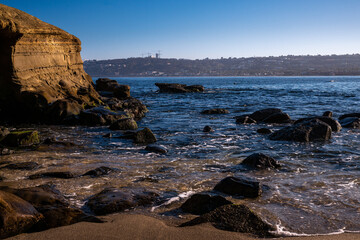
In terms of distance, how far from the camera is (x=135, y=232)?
3.62 m

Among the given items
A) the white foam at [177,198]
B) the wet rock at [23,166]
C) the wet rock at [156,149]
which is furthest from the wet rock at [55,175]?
the wet rock at [156,149]

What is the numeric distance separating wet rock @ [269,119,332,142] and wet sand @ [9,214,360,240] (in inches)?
281

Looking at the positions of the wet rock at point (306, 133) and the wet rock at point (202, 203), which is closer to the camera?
the wet rock at point (202, 203)

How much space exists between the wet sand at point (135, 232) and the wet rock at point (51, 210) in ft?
0.53

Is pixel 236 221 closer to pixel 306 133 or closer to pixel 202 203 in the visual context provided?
pixel 202 203

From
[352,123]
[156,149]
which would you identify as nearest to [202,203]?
[156,149]

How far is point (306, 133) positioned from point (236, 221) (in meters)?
7.68

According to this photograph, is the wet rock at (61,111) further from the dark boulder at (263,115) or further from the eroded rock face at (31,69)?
the dark boulder at (263,115)

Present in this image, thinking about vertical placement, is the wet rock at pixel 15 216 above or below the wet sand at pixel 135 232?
above

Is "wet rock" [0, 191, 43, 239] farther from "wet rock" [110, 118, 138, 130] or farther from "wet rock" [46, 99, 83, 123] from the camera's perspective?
"wet rock" [46, 99, 83, 123]

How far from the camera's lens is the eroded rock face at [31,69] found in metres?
14.2

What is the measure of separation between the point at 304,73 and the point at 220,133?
181 meters

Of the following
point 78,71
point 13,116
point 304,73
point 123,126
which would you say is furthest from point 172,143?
point 304,73

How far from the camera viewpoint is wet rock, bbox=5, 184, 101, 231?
3.79m
